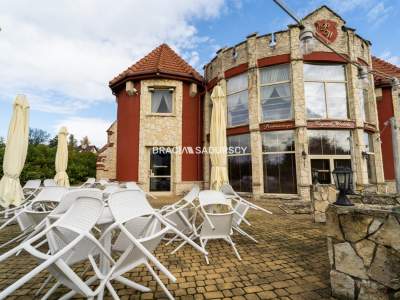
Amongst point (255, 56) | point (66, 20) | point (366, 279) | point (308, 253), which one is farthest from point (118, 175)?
point (366, 279)

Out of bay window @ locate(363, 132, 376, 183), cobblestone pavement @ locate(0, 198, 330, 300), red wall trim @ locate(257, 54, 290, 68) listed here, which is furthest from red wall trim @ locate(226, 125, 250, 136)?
cobblestone pavement @ locate(0, 198, 330, 300)

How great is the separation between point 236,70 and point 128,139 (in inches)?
277

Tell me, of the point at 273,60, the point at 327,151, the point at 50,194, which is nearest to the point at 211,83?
the point at 273,60

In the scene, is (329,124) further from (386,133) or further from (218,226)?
(218,226)

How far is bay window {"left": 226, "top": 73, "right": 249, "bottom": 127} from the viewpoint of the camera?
11079 millimetres

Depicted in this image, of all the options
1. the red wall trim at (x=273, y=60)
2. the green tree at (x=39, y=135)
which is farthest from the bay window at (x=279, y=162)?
the green tree at (x=39, y=135)

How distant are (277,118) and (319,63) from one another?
3.31 meters

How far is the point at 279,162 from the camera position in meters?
9.87

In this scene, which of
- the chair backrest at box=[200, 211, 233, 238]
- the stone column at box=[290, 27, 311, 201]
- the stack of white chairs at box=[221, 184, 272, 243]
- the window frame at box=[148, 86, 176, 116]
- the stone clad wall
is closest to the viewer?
the chair backrest at box=[200, 211, 233, 238]

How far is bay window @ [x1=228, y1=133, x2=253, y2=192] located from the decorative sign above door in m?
5.94

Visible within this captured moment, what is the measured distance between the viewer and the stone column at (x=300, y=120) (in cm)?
911

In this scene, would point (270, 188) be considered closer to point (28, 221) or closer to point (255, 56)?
point (255, 56)

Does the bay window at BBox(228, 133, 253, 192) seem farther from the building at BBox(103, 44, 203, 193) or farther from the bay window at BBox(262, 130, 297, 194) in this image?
the building at BBox(103, 44, 203, 193)

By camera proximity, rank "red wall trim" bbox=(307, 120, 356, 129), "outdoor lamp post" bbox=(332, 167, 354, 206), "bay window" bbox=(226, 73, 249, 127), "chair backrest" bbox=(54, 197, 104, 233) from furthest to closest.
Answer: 1. "bay window" bbox=(226, 73, 249, 127)
2. "red wall trim" bbox=(307, 120, 356, 129)
3. "outdoor lamp post" bbox=(332, 167, 354, 206)
4. "chair backrest" bbox=(54, 197, 104, 233)
